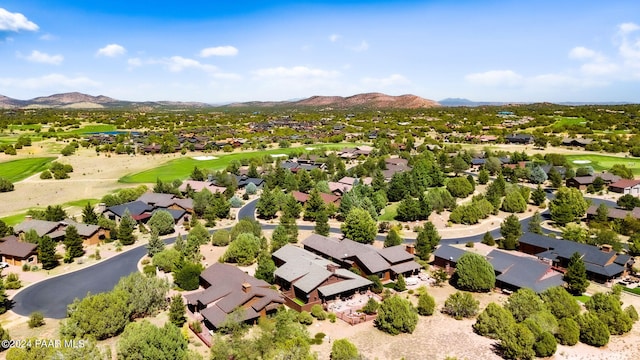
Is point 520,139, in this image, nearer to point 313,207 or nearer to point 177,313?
point 313,207

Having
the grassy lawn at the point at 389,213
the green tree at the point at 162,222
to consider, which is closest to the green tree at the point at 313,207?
the grassy lawn at the point at 389,213

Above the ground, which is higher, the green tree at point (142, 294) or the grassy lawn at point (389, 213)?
the green tree at point (142, 294)

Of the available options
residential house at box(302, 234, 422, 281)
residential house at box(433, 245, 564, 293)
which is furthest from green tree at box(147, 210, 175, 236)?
residential house at box(433, 245, 564, 293)

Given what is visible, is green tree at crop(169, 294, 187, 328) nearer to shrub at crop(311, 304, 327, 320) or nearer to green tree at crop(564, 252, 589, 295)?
shrub at crop(311, 304, 327, 320)

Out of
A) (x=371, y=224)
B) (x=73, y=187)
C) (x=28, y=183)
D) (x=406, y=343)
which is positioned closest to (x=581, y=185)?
(x=371, y=224)

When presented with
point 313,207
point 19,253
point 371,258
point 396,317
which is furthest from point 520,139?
point 19,253

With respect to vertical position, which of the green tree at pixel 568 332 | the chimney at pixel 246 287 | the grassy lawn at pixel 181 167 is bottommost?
the grassy lawn at pixel 181 167

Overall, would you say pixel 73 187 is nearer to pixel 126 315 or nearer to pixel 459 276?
pixel 126 315

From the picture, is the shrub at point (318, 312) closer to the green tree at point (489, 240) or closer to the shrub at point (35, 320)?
the shrub at point (35, 320)
